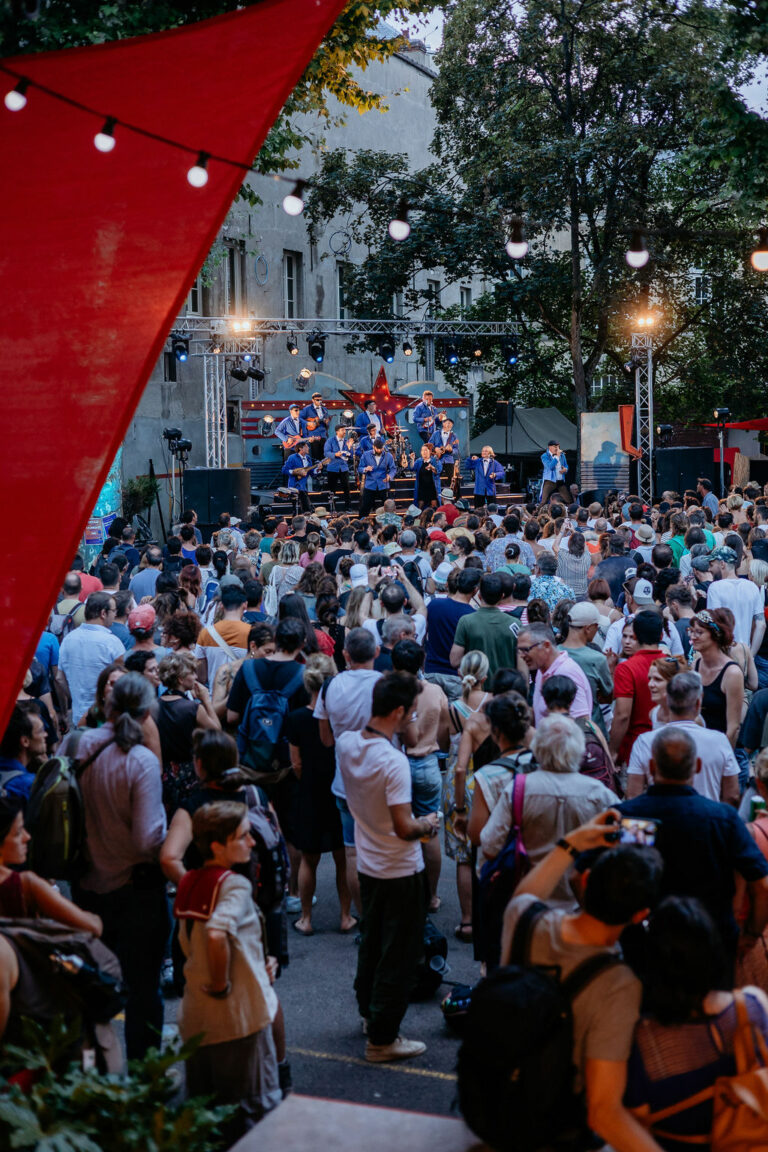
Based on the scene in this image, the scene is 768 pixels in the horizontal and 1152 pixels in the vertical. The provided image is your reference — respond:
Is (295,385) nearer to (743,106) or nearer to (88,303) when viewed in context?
(743,106)

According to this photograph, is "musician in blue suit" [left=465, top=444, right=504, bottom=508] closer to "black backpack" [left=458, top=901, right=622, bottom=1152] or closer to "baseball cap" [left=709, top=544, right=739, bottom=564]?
"baseball cap" [left=709, top=544, right=739, bottom=564]

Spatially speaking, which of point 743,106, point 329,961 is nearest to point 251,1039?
point 329,961

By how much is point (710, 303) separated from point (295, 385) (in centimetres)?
1047

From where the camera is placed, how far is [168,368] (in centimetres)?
2402

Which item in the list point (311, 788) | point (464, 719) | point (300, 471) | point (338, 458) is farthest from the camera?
point (338, 458)

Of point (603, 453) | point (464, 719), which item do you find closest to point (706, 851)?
point (464, 719)

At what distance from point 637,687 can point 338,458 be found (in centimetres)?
1711

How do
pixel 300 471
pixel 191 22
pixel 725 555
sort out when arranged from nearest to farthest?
pixel 725 555, pixel 191 22, pixel 300 471

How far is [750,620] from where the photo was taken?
729 cm

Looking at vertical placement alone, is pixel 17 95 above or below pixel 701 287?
below

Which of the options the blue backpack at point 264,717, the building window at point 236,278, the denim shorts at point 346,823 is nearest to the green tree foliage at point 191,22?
the blue backpack at point 264,717

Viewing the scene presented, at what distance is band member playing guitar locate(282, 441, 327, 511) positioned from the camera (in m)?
21.9

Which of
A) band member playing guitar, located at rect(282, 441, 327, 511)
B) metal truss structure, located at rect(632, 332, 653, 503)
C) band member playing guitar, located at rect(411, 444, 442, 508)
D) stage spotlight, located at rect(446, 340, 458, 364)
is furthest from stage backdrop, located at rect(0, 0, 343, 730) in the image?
stage spotlight, located at rect(446, 340, 458, 364)

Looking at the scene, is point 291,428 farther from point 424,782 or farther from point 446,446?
point 424,782
